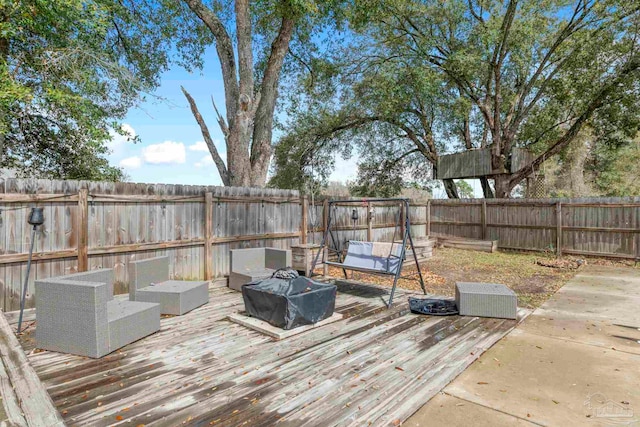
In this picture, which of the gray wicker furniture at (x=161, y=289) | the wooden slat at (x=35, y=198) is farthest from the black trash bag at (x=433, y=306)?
the wooden slat at (x=35, y=198)

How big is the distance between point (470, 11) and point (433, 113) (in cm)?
389

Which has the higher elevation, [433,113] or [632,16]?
[632,16]

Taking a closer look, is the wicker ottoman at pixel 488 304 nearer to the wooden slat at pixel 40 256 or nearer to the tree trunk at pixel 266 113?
the wooden slat at pixel 40 256

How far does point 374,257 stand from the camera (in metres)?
5.23

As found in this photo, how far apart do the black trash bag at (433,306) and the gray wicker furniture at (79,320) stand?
321 centimetres

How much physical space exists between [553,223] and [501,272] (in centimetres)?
335

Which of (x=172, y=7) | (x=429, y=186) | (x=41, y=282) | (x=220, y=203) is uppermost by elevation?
(x=172, y=7)

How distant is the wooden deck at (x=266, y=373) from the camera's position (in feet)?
7.11

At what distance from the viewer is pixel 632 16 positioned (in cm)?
1017

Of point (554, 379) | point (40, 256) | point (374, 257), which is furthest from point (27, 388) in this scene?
point (374, 257)

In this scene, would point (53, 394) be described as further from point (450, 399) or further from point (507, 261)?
point (507, 261)

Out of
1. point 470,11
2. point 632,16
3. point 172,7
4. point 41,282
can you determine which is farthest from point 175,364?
point 470,11

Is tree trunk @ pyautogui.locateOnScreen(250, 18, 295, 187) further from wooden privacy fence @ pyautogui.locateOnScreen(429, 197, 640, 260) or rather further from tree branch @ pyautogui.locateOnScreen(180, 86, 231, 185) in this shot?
wooden privacy fence @ pyautogui.locateOnScreen(429, 197, 640, 260)

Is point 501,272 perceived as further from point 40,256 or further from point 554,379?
point 40,256
